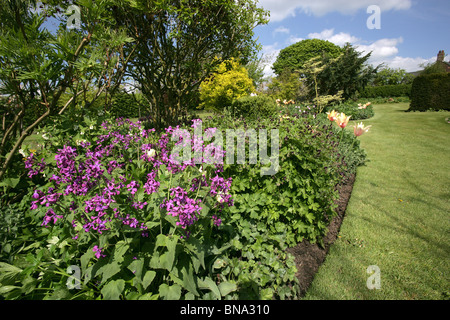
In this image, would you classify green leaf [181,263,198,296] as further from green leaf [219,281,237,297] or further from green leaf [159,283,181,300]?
green leaf [219,281,237,297]

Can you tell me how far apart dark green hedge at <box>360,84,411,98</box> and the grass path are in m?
27.1

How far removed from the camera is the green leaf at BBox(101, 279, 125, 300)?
1.45 m

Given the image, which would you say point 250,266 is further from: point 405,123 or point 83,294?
point 405,123

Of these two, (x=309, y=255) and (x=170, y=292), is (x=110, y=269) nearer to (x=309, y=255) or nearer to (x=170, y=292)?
(x=170, y=292)

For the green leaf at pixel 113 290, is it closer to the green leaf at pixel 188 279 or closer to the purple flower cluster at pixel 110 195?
the purple flower cluster at pixel 110 195

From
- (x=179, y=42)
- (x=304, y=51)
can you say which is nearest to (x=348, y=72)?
(x=179, y=42)

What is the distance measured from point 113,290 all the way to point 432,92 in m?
20.5

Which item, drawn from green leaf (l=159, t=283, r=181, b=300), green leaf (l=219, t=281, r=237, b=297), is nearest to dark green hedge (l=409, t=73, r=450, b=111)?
green leaf (l=219, t=281, r=237, b=297)

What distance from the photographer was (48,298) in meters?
1.56

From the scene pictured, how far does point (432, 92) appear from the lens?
14.8 meters

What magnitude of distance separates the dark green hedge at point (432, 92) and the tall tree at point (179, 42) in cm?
1508

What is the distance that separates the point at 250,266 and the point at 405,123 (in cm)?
1339

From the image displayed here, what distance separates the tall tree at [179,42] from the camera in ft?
17.9
